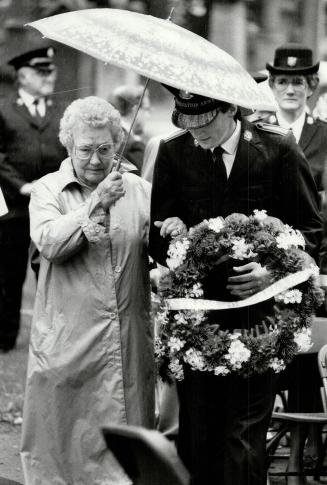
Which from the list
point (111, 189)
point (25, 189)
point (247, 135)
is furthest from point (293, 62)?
point (111, 189)

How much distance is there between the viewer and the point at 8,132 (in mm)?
9852

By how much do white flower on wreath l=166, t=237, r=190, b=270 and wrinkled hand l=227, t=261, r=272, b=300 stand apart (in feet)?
0.81

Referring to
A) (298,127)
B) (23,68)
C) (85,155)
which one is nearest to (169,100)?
(23,68)

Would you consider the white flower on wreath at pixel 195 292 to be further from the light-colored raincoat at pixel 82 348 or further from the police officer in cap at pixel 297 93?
the police officer in cap at pixel 297 93

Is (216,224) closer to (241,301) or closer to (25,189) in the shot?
(241,301)

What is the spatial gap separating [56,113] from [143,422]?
14.9 ft

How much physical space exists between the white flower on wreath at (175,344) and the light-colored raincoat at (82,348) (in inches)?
18.1

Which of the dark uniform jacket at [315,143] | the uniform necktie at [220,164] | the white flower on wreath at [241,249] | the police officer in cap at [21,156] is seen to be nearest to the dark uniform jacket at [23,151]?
the police officer in cap at [21,156]

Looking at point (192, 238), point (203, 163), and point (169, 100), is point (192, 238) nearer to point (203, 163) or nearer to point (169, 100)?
point (203, 163)

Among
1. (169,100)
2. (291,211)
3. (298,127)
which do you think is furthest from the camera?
(169,100)

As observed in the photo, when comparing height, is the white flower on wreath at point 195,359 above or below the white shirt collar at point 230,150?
below

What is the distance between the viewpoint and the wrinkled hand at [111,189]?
5691 millimetres

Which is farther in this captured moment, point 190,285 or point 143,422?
point 143,422

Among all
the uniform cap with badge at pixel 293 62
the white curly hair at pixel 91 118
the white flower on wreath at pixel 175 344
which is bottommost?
the white flower on wreath at pixel 175 344
